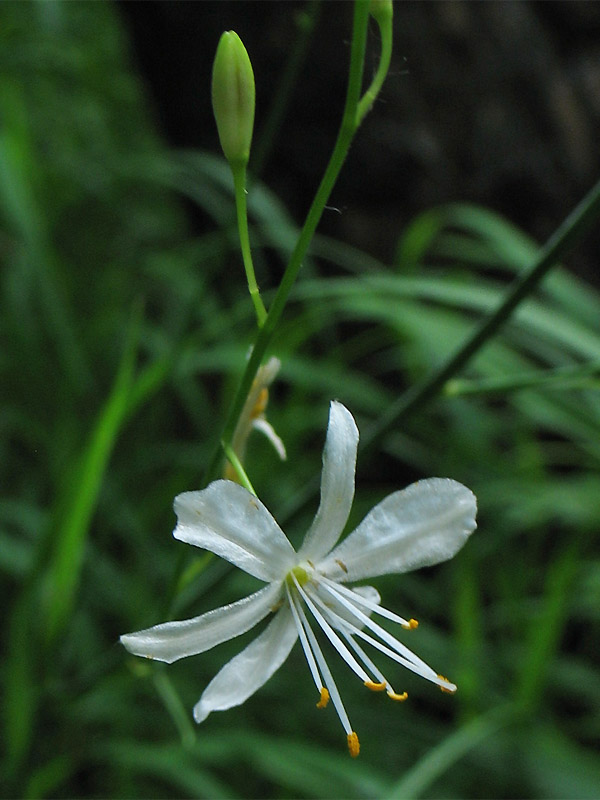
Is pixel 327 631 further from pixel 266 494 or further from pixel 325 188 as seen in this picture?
pixel 266 494

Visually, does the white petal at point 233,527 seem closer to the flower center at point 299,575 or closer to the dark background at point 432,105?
the flower center at point 299,575

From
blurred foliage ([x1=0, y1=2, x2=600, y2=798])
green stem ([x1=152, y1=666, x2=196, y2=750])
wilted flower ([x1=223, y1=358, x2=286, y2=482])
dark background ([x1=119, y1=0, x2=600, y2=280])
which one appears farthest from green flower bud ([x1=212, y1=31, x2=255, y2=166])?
dark background ([x1=119, y1=0, x2=600, y2=280])

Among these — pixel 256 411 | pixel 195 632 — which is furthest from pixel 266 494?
pixel 195 632

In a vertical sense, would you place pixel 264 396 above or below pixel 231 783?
above

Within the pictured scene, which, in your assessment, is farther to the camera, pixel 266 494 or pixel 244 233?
pixel 266 494

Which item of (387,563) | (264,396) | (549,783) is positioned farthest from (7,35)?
(549,783)

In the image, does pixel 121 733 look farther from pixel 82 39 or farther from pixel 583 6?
pixel 82 39

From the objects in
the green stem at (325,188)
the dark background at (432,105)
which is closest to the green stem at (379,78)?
the green stem at (325,188)

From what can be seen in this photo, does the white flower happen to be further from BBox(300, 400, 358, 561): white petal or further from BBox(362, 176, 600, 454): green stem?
BBox(362, 176, 600, 454): green stem
